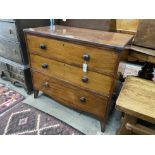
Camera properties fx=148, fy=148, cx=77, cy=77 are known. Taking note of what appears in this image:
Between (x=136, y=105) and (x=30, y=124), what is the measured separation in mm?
1007

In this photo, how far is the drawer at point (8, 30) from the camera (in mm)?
1472

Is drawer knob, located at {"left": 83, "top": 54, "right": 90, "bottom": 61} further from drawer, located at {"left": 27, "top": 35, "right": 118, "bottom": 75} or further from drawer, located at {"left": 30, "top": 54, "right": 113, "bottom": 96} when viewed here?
drawer, located at {"left": 30, "top": 54, "right": 113, "bottom": 96}

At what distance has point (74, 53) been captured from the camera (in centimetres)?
117

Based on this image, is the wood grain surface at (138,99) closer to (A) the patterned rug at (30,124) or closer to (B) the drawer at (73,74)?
(B) the drawer at (73,74)

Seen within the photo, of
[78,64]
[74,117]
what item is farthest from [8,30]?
[74,117]

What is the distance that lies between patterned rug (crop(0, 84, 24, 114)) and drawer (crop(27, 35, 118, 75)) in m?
0.66

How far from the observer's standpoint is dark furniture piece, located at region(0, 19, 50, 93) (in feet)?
4.87

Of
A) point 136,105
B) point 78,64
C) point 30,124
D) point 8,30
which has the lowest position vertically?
point 30,124

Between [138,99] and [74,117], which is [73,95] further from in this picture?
[138,99]

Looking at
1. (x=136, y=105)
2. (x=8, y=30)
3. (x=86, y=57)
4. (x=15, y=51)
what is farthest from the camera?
(x=15, y=51)

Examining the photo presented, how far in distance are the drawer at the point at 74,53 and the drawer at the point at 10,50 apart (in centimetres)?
25

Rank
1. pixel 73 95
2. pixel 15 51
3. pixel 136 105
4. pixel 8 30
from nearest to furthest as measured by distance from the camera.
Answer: pixel 136 105, pixel 73 95, pixel 8 30, pixel 15 51
